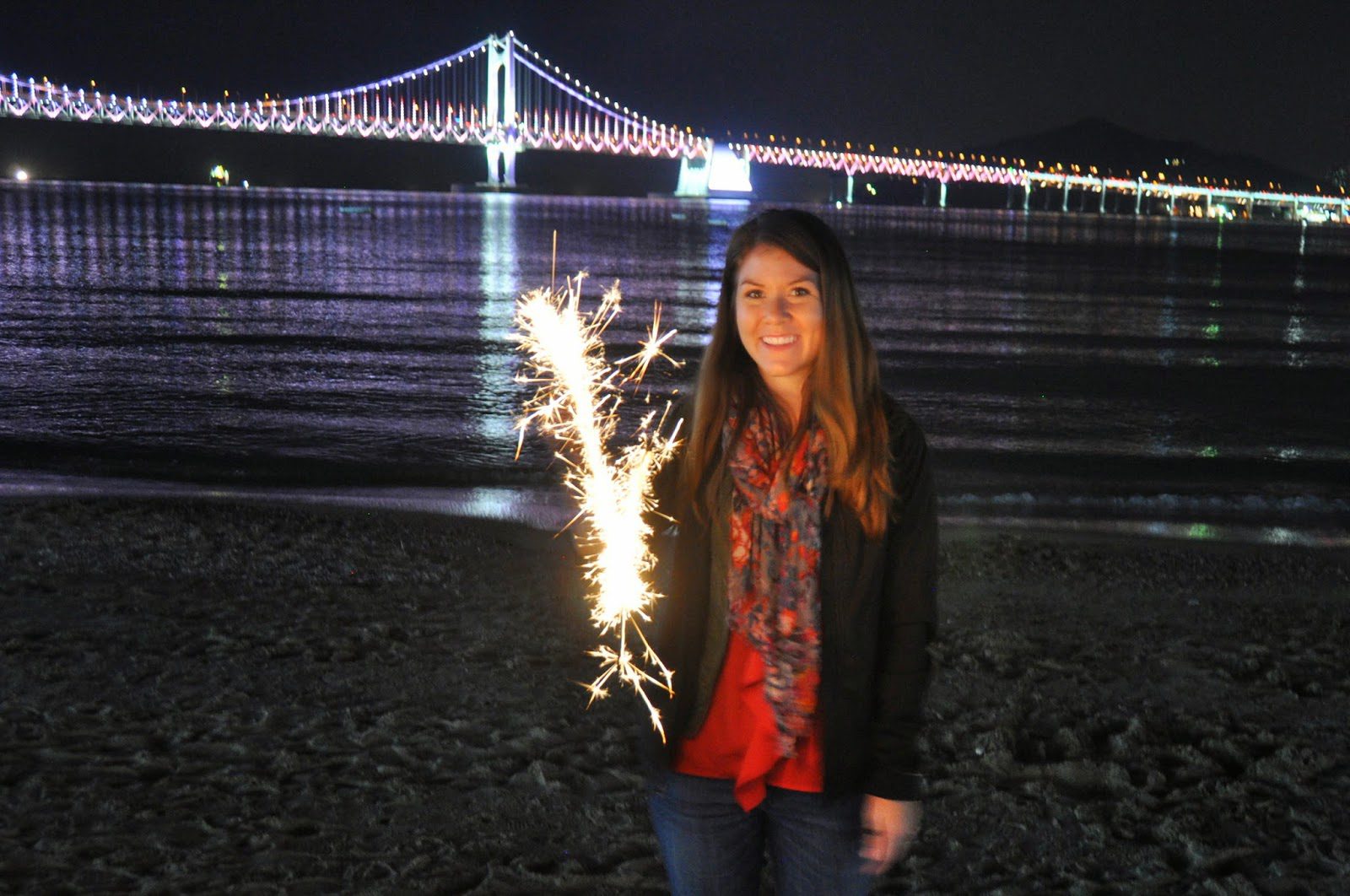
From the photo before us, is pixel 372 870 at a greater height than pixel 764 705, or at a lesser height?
lesser

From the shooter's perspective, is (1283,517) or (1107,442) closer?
(1283,517)

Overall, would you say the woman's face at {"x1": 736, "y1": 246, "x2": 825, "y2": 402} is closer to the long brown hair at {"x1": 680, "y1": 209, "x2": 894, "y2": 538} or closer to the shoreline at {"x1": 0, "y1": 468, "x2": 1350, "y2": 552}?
the long brown hair at {"x1": 680, "y1": 209, "x2": 894, "y2": 538}

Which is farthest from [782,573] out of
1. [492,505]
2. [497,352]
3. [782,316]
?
[497,352]

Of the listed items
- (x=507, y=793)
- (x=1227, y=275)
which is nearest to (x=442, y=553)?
(x=507, y=793)

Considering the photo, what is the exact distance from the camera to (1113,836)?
11.7 feet

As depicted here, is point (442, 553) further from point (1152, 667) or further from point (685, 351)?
point (685, 351)

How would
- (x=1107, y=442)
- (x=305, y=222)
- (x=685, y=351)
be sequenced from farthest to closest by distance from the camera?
(x=305, y=222) → (x=685, y=351) → (x=1107, y=442)

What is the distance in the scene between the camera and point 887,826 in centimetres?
193

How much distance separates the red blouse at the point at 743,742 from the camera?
6.37 ft

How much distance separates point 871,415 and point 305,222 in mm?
67091

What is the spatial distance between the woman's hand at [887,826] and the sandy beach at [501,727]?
1432 millimetres

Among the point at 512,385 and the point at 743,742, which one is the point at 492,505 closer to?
the point at 512,385

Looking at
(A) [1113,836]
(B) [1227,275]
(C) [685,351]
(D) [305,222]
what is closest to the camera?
(A) [1113,836]

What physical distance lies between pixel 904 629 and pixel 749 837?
398mm
